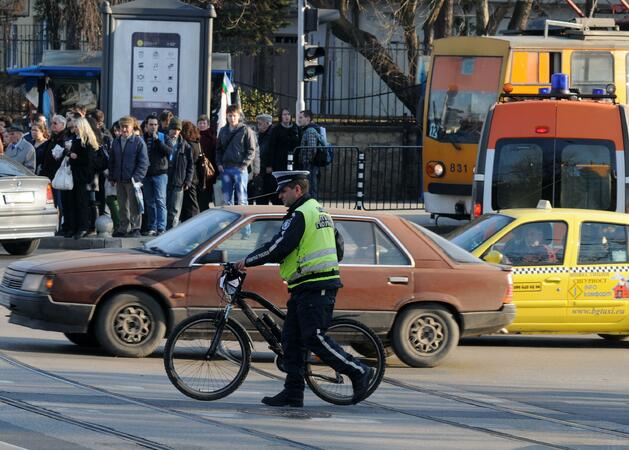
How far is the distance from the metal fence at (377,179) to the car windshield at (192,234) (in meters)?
14.6

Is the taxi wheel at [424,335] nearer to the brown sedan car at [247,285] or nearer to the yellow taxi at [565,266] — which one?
the brown sedan car at [247,285]

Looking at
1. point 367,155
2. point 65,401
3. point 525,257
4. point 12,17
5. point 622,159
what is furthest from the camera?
point 12,17

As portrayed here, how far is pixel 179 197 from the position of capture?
20.9 metres

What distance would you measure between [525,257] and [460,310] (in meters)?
1.66

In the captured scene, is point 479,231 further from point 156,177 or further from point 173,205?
point 173,205

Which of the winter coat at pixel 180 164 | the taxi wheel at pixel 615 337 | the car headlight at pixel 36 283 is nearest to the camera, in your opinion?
the car headlight at pixel 36 283

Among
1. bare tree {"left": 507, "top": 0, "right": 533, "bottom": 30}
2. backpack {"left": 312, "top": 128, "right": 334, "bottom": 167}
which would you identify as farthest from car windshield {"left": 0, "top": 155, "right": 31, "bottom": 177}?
bare tree {"left": 507, "top": 0, "right": 533, "bottom": 30}

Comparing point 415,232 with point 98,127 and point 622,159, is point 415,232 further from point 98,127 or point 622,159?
point 98,127

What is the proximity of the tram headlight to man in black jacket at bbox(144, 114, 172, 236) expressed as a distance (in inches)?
233

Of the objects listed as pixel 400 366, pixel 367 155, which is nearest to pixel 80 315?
pixel 400 366

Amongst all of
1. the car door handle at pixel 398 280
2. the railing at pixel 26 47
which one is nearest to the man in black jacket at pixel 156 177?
the car door handle at pixel 398 280

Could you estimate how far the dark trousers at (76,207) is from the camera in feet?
67.3

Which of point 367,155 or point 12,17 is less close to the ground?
point 12,17

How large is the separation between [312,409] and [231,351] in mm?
691
